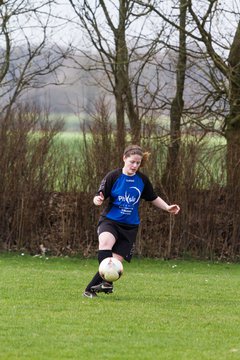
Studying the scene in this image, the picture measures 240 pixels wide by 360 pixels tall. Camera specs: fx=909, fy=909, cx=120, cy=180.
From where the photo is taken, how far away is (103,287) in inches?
412

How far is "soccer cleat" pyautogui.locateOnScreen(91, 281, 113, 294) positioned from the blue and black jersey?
75 centimetres

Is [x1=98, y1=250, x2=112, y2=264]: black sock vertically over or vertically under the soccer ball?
over

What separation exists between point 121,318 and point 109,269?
1313 millimetres

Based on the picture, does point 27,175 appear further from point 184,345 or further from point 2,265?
point 184,345

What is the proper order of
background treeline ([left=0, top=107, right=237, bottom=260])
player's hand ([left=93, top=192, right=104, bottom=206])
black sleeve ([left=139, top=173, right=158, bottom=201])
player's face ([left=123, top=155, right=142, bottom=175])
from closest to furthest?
1. player's hand ([left=93, top=192, right=104, bottom=206])
2. player's face ([left=123, top=155, right=142, bottom=175])
3. black sleeve ([left=139, top=173, right=158, bottom=201])
4. background treeline ([left=0, top=107, right=237, bottom=260])

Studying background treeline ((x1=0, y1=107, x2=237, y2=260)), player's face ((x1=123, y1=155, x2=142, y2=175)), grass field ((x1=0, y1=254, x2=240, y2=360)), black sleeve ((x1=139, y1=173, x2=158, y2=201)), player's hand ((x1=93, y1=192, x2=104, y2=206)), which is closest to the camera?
grass field ((x1=0, y1=254, x2=240, y2=360))

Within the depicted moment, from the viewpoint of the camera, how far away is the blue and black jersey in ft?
34.2

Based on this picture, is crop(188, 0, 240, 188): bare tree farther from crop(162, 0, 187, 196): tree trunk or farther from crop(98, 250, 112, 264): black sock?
crop(98, 250, 112, 264): black sock

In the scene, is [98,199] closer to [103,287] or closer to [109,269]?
[109,269]

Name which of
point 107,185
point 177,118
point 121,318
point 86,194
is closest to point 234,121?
point 177,118

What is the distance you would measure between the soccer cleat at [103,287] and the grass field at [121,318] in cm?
14

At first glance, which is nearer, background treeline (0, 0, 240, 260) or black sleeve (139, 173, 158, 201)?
black sleeve (139, 173, 158, 201)

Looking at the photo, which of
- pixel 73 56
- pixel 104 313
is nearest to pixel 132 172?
pixel 104 313

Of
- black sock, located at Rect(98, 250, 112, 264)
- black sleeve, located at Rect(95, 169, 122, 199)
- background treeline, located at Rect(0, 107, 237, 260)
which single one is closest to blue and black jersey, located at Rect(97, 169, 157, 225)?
black sleeve, located at Rect(95, 169, 122, 199)
